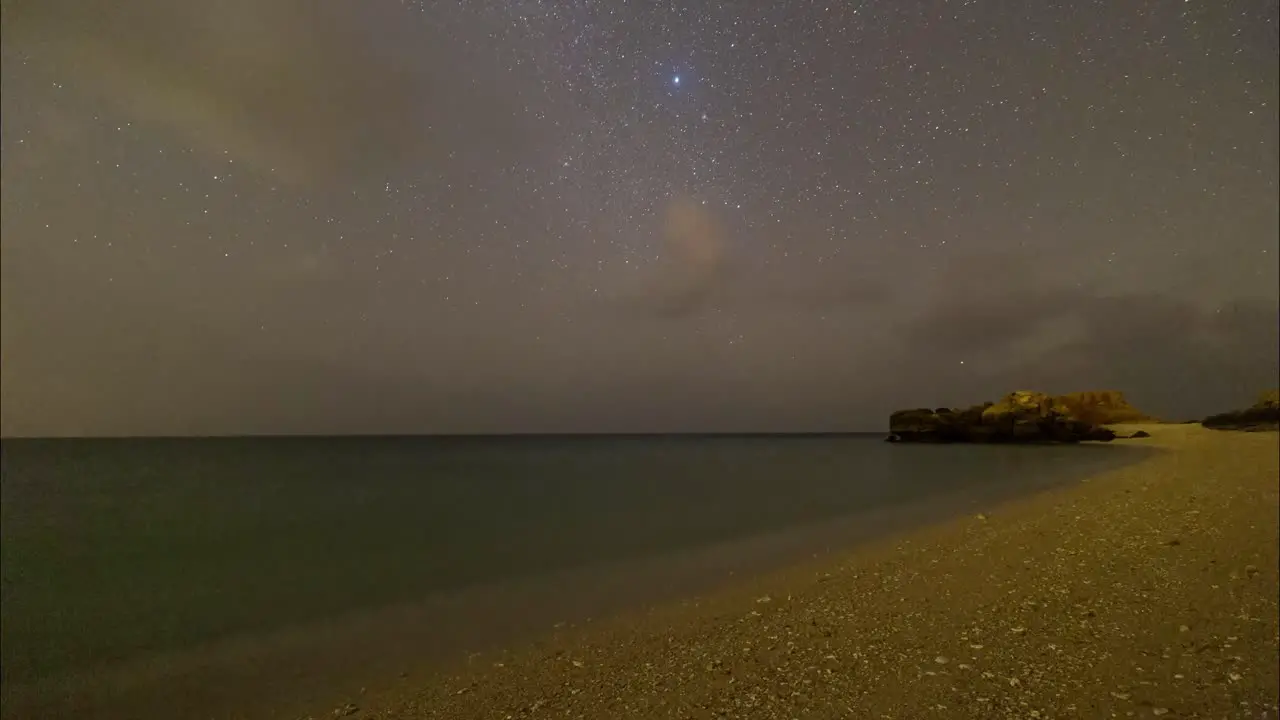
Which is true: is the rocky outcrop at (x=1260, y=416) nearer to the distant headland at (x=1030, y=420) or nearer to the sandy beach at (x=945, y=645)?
the distant headland at (x=1030, y=420)

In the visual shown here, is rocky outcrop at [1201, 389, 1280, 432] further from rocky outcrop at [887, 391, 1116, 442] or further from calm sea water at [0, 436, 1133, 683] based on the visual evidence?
calm sea water at [0, 436, 1133, 683]

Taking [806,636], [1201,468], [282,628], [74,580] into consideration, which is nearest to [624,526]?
[282,628]

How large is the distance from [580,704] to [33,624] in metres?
12.0

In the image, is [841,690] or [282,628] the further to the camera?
[282,628]

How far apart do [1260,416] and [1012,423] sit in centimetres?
2857

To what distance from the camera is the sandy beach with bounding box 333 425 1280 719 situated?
451 cm

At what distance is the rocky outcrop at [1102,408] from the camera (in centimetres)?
7568

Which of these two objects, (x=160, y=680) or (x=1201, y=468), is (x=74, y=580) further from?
(x=1201, y=468)

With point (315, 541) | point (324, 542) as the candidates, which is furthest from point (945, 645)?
point (315, 541)

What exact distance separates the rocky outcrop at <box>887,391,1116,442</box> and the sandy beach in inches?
2605

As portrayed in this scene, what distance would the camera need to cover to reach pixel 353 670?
6945 millimetres

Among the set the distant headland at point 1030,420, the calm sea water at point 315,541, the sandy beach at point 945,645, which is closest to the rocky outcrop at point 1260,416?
the distant headland at point 1030,420

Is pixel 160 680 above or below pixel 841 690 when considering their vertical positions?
below

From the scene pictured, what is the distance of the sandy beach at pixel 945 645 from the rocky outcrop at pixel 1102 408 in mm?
82739
